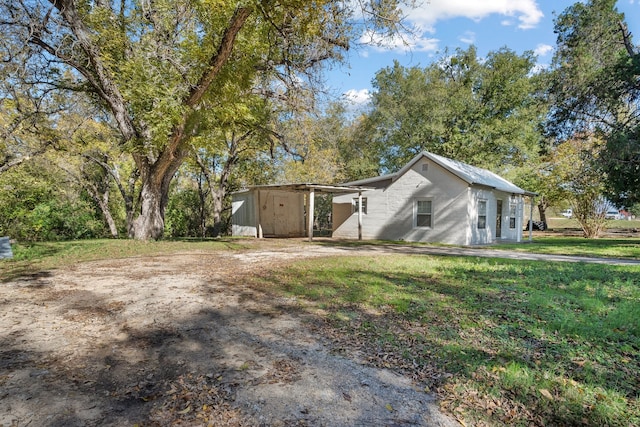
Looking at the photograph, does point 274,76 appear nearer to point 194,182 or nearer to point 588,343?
point 588,343

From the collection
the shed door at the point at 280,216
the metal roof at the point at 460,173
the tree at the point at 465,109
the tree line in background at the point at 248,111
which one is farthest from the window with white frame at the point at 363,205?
the tree at the point at 465,109

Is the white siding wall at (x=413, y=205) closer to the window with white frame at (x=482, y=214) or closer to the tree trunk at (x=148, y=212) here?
the window with white frame at (x=482, y=214)

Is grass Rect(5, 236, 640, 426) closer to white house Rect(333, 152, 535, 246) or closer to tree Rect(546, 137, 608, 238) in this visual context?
white house Rect(333, 152, 535, 246)

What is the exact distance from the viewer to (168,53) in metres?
8.14

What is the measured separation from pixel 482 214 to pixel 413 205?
2.78 meters

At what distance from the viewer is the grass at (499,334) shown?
2287mm

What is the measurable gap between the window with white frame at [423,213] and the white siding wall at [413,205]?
14 cm

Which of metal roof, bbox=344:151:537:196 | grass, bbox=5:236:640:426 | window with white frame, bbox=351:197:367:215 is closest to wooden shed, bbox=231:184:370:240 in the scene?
window with white frame, bbox=351:197:367:215

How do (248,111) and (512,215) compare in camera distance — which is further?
(512,215)

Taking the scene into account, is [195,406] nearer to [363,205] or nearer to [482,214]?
[482,214]

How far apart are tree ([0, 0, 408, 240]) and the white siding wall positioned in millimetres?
7163

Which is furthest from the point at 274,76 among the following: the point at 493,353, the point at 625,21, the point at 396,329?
the point at 625,21

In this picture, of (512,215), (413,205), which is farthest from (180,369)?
(512,215)

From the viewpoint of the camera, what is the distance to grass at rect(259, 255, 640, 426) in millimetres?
2287
